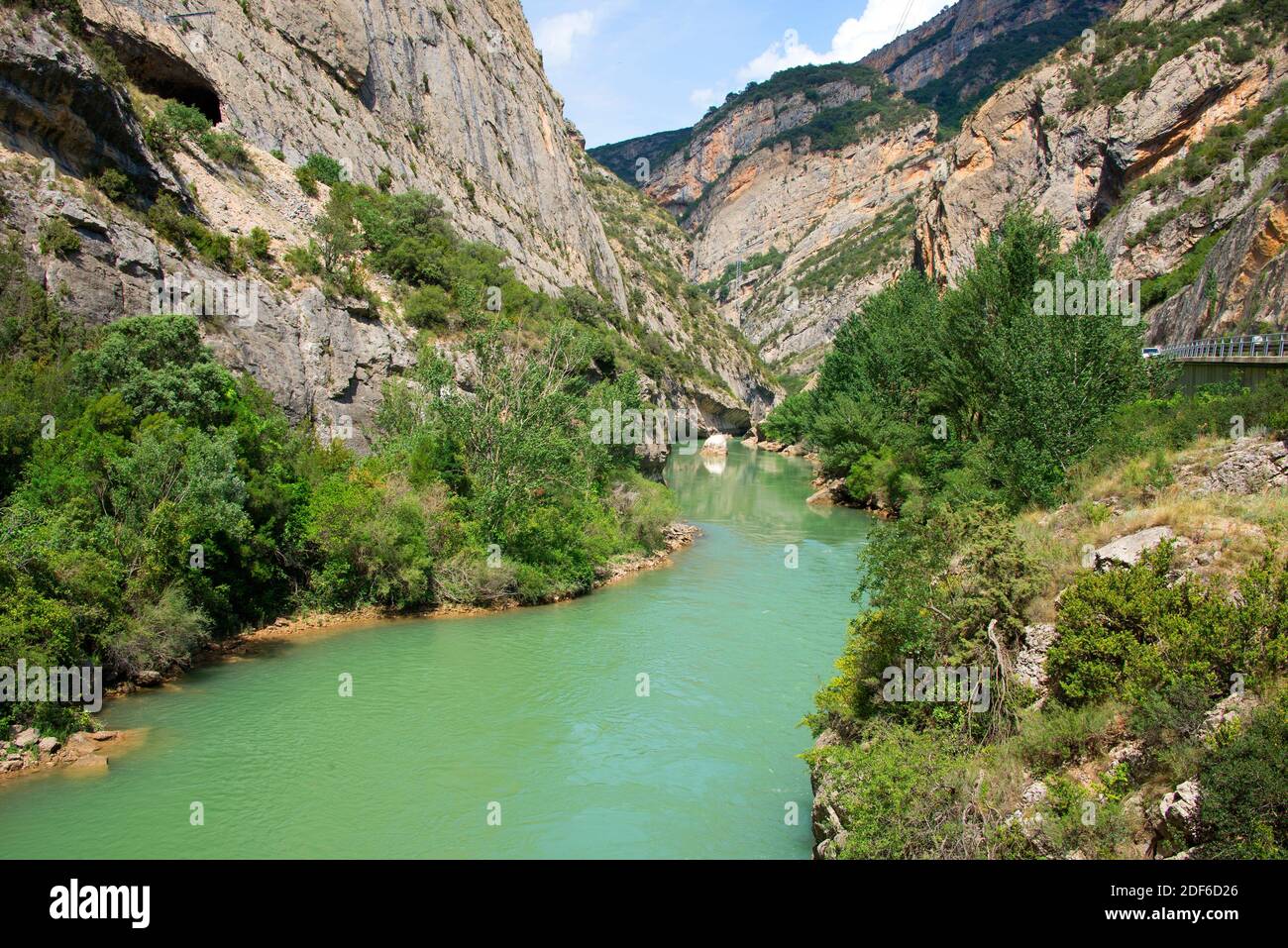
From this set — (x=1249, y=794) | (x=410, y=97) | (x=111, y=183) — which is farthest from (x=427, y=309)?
(x=1249, y=794)

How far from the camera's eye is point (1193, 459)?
503 inches

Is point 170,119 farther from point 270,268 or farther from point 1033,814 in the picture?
point 1033,814

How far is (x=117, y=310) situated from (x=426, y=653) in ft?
36.7

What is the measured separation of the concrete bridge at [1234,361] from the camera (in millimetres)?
18500

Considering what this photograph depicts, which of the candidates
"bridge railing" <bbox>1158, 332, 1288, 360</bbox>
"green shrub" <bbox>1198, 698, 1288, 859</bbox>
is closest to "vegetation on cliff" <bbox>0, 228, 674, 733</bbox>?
"green shrub" <bbox>1198, 698, 1288, 859</bbox>

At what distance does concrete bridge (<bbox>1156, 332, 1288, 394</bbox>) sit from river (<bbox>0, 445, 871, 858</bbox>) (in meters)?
11.1

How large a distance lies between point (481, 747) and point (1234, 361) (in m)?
19.9

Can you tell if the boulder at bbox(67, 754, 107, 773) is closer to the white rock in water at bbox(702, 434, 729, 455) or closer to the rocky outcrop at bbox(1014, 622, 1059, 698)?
the rocky outcrop at bbox(1014, 622, 1059, 698)

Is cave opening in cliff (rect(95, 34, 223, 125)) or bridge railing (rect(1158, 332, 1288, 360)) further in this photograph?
cave opening in cliff (rect(95, 34, 223, 125))

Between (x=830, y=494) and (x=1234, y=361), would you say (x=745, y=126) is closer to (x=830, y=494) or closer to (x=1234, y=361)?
(x=830, y=494)

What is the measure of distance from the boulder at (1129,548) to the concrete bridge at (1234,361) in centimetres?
889

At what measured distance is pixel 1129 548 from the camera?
9.39m

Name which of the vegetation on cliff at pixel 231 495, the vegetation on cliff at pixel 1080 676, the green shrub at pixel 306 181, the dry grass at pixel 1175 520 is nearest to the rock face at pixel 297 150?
the green shrub at pixel 306 181

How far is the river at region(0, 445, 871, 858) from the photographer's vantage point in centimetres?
1060
